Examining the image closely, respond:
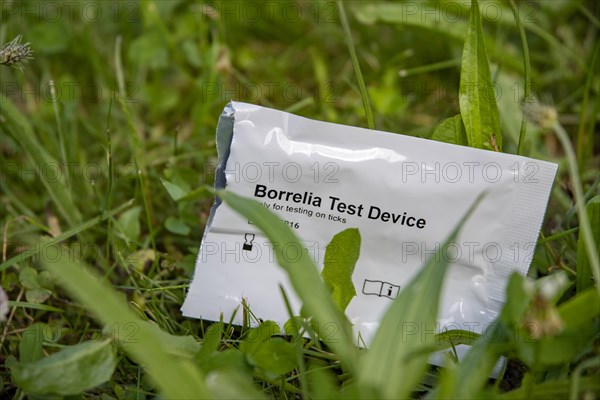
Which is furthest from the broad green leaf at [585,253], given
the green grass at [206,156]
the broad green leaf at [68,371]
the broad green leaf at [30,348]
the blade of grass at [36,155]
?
the blade of grass at [36,155]

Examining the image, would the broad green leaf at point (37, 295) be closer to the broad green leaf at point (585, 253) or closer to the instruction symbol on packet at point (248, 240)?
the instruction symbol on packet at point (248, 240)

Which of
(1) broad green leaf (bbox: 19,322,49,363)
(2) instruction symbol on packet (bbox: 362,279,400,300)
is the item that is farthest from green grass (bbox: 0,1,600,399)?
(2) instruction symbol on packet (bbox: 362,279,400,300)

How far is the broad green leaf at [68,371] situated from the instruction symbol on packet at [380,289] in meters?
0.39

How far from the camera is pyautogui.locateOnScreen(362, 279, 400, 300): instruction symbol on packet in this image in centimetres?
94

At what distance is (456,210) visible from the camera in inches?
36.2

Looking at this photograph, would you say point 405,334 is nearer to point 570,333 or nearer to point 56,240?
point 570,333

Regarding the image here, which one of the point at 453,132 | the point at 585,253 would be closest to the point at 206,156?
the point at 453,132

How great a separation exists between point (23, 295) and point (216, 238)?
0.41m

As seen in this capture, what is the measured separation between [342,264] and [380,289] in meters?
0.12

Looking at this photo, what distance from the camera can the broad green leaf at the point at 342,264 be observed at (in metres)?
0.84

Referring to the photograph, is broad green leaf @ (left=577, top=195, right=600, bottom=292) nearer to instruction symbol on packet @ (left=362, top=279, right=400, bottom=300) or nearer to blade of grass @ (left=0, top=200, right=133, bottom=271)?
instruction symbol on packet @ (left=362, top=279, right=400, bottom=300)

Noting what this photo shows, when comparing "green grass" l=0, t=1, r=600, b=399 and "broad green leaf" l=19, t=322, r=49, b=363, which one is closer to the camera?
"green grass" l=0, t=1, r=600, b=399

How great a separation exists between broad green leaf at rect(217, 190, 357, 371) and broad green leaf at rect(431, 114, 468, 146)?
40 centimetres

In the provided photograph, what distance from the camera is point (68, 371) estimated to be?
768 mm
